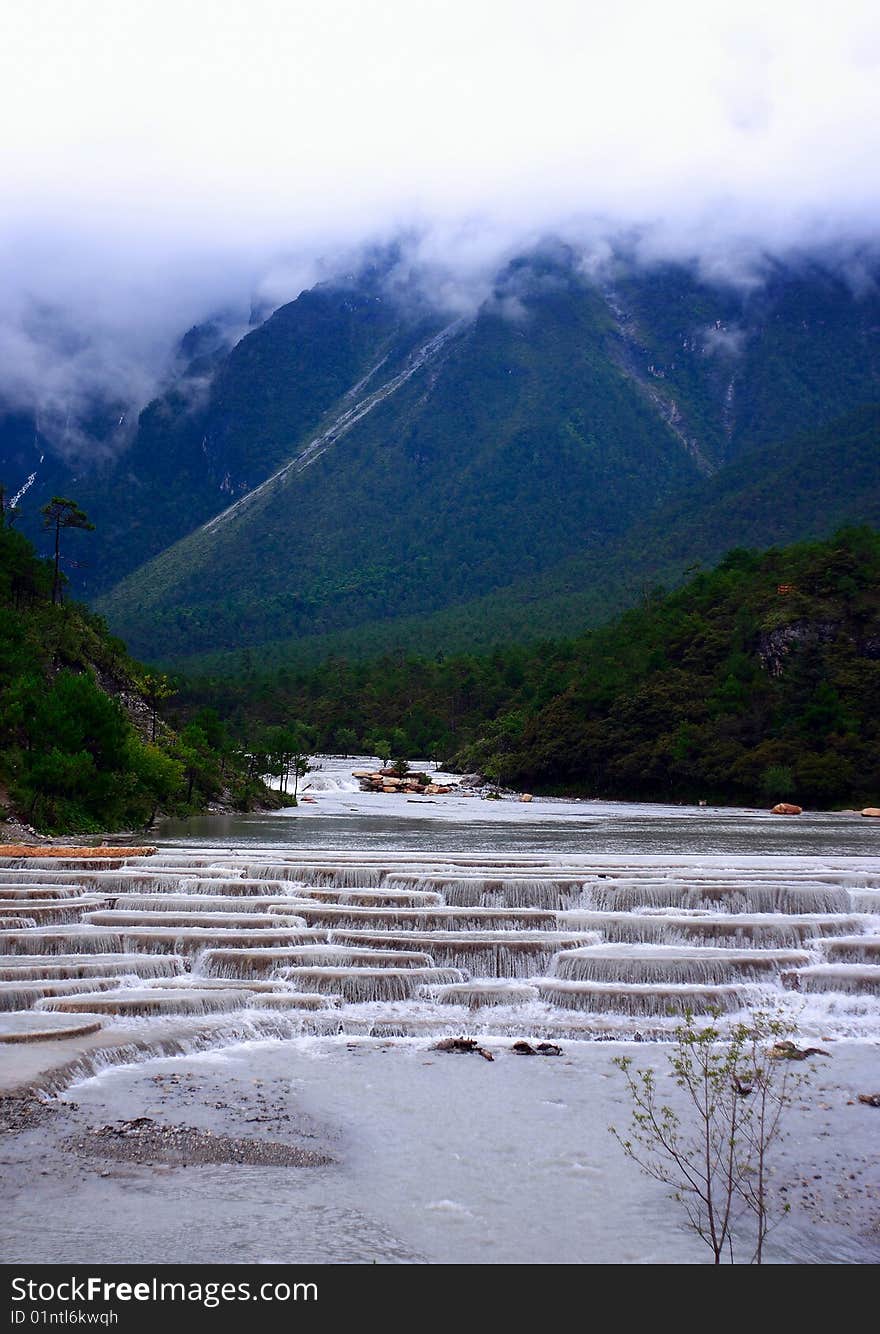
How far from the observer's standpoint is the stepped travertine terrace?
1703cm

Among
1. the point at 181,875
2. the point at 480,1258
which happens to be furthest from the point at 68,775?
the point at 480,1258

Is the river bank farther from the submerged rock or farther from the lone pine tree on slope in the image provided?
the lone pine tree on slope

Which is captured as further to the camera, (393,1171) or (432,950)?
(432,950)

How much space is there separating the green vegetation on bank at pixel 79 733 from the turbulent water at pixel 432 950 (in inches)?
357

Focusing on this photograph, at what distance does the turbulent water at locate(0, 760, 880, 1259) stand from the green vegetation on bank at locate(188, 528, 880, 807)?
1647 inches

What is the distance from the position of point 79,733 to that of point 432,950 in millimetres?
24403

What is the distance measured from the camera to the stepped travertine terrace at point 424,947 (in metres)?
17.0

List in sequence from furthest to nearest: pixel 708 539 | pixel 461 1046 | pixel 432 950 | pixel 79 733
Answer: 1. pixel 708 539
2. pixel 79 733
3. pixel 432 950
4. pixel 461 1046

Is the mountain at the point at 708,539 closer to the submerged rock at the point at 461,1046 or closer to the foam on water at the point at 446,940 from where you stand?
the foam on water at the point at 446,940

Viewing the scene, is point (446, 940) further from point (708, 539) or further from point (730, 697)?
point (708, 539)

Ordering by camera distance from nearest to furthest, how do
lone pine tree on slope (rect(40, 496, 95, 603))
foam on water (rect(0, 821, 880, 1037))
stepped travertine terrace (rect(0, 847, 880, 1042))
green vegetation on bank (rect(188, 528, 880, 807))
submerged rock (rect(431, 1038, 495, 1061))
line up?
1. submerged rock (rect(431, 1038, 495, 1061))
2. stepped travertine terrace (rect(0, 847, 880, 1042))
3. foam on water (rect(0, 821, 880, 1037))
4. lone pine tree on slope (rect(40, 496, 95, 603))
5. green vegetation on bank (rect(188, 528, 880, 807))

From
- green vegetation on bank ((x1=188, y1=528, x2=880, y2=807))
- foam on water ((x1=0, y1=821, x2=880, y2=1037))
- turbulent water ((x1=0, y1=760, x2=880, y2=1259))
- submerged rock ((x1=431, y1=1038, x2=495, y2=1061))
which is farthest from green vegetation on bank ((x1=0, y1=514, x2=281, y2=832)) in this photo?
green vegetation on bank ((x1=188, y1=528, x2=880, y2=807))

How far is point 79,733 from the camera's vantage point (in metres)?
40.0

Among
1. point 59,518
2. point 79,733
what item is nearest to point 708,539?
point 59,518
